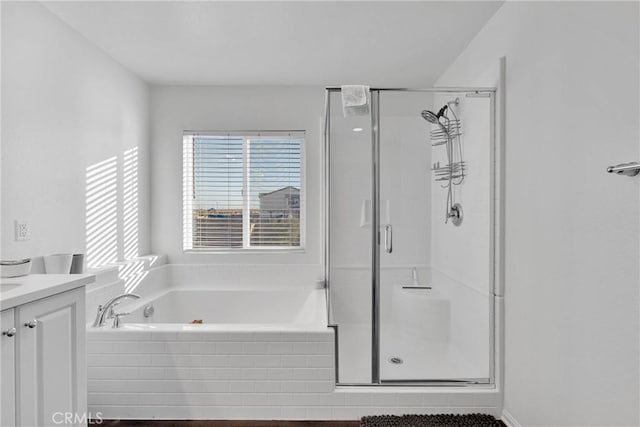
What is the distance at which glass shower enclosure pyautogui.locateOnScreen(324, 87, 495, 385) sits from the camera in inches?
91.3

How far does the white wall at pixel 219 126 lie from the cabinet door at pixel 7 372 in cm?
248

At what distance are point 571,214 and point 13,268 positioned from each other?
93.7 inches

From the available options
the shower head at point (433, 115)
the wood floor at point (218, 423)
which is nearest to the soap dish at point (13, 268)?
the wood floor at point (218, 423)

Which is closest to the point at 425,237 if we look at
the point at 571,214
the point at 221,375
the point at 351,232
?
the point at 351,232

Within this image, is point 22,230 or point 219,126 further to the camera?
point 219,126

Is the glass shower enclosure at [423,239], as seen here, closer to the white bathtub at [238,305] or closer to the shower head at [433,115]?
the shower head at [433,115]

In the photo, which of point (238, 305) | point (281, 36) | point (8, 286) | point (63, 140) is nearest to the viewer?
point (8, 286)

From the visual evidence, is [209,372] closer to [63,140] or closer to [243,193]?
[63,140]

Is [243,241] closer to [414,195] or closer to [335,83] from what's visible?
[335,83]

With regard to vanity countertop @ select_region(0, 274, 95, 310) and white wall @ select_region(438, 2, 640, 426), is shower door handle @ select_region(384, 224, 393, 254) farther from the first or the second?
vanity countertop @ select_region(0, 274, 95, 310)

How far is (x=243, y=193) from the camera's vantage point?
150 inches

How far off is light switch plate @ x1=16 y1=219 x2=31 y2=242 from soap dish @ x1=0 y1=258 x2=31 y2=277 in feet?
1.87

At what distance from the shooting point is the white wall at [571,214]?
4.42ft

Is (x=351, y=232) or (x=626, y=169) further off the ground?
(x=626, y=169)
